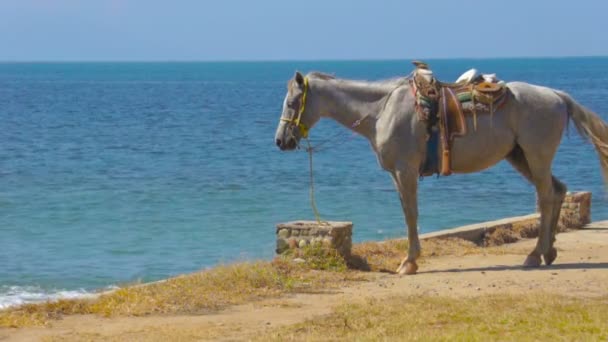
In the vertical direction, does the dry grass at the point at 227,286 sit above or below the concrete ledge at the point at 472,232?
above

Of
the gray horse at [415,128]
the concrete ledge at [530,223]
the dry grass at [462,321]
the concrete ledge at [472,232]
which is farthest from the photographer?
the concrete ledge at [530,223]

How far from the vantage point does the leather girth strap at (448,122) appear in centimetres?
1317

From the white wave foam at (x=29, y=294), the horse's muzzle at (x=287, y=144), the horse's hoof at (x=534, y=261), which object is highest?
the horse's muzzle at (x=287, y=144)

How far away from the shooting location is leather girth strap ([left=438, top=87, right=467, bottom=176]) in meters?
13.2

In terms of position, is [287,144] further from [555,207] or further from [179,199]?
[179,199]

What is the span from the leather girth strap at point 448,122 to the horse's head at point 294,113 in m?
1.39

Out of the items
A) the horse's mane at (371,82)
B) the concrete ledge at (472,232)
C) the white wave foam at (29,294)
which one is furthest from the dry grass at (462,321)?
the white wave foam at (29,294)

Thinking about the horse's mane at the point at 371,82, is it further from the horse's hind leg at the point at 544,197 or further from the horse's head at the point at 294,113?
the horse's hind leg at the point at 544,197

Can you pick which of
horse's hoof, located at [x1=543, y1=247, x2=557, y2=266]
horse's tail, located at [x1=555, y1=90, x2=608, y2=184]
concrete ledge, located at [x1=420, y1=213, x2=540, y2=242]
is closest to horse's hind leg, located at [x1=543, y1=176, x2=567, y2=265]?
horse's hoof, located at [x1=543, y1=247, x2=557, y2=266]

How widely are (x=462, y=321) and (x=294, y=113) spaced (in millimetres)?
3869

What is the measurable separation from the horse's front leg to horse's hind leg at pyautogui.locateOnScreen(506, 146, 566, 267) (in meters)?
1.26

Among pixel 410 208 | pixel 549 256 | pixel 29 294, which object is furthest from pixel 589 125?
pixel 29 294

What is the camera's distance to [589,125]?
1345 centimetres

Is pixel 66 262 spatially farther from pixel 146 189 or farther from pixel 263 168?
pixel 263 168
